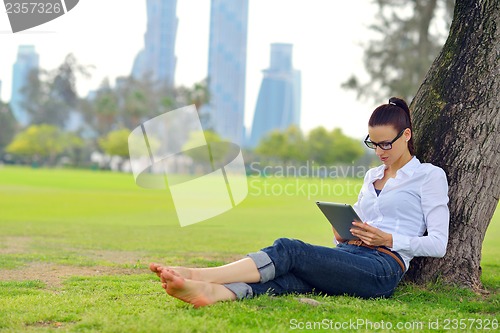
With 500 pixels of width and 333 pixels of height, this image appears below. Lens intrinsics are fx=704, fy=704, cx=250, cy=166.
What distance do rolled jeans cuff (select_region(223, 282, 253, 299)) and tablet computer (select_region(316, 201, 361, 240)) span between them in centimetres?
69

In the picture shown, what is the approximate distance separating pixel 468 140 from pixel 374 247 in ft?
3.70

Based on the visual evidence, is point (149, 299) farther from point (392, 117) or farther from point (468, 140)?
point (468, 140)

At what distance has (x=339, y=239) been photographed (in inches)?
173

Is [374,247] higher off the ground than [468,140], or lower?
lower

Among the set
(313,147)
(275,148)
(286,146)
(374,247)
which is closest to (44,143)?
(275,148)

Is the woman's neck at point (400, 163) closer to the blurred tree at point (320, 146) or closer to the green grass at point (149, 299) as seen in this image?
the green grass at point (149, 299)

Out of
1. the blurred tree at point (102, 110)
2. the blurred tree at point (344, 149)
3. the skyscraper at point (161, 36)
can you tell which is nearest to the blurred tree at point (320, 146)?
the blurred tree at point (344, 149)

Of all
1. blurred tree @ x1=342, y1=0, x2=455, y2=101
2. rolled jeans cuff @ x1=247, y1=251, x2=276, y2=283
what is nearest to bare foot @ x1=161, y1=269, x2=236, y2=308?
rolled jeans cuff @ x1=247, y1=251, x2=276, y2=283

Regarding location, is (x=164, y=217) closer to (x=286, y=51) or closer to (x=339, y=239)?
(x=339, y=239)

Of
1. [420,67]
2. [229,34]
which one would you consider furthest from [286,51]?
[420,67]

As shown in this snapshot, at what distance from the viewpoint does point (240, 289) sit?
3.82 metres

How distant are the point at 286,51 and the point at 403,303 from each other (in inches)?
5785

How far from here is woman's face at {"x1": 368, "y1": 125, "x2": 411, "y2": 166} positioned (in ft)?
13.8

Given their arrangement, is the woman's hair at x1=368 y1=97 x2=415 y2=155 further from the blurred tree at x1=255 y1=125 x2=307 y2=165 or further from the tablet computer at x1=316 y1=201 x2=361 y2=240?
the blurred tree at x1=255 y1=125 x2=307 y2=165
